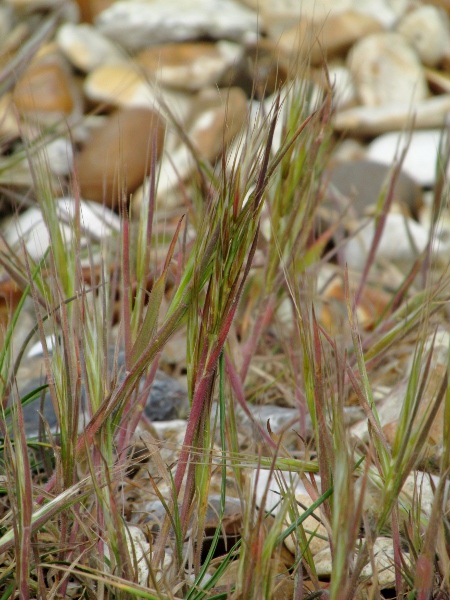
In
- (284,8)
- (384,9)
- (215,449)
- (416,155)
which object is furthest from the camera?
(384,9)

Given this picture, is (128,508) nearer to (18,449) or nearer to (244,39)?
(18,449)

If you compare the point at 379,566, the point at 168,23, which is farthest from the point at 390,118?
the point at 379,566

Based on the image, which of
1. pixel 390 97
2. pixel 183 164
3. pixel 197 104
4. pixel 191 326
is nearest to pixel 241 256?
pixel 191 326

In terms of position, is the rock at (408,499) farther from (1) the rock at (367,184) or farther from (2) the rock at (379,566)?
(1) the rock at (367,184)

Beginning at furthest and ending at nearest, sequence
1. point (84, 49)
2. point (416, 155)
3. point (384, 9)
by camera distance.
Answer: point (384, 9), point (84, 49), point (416, 155)

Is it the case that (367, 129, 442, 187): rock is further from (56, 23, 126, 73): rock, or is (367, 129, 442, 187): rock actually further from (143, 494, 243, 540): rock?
(143, 494, 243, 540): rock

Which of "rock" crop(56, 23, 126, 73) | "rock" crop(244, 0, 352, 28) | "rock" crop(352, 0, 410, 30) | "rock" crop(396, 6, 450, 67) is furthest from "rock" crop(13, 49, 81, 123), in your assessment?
"rock" crop(396, 6, 450, 67)

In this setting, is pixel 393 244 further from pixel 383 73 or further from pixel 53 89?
Answer: pixel 53 89
